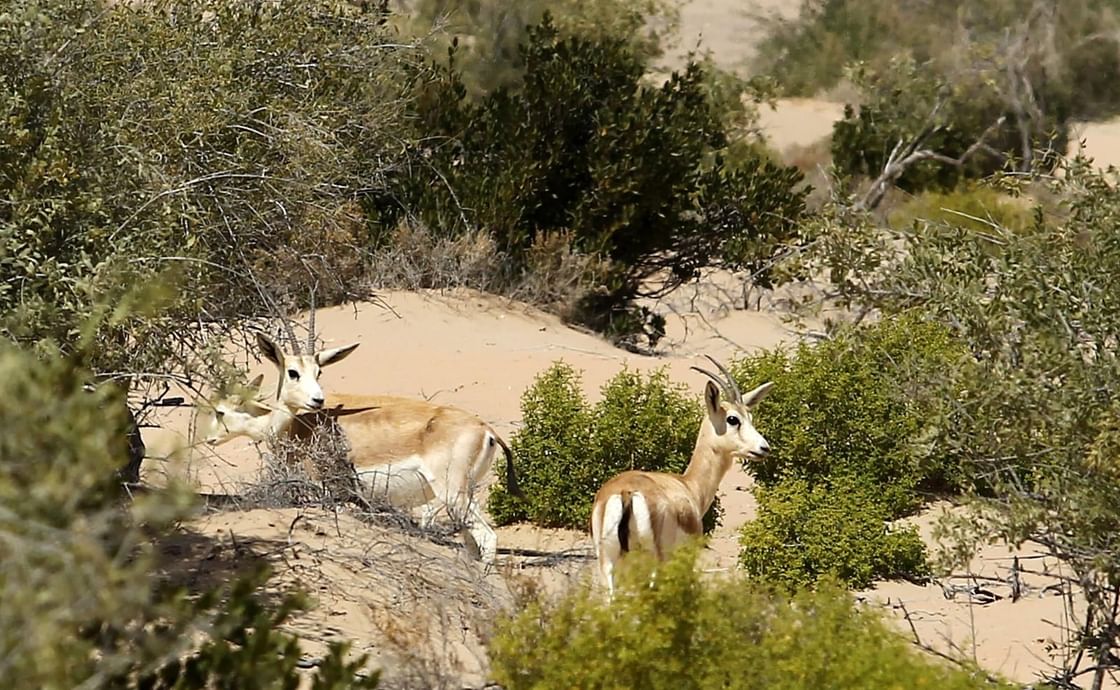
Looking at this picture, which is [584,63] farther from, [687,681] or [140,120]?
[687,681]

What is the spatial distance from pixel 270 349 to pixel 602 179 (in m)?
8.58

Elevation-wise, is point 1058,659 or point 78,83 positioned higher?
point 78,83

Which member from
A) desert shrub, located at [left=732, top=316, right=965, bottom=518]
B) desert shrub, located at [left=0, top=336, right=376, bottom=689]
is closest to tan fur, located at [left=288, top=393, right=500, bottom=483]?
desert shrub, located at [left=732, top=316, right=965, bottom=518]

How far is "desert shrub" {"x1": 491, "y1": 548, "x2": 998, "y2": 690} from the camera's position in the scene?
553 cm

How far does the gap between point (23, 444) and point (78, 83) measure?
4683 mm

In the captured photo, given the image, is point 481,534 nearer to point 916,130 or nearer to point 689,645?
point 689,645

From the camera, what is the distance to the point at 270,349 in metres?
10.2

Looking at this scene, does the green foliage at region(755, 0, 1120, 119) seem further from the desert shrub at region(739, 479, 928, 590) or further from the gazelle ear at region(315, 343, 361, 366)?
the gazelle ear at region(315, 343, 361, 366)

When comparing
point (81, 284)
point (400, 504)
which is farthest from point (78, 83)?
point (400, 504)

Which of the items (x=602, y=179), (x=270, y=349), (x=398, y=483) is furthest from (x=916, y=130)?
(x=270, y=349)

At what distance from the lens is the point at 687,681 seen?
5691 millimetres

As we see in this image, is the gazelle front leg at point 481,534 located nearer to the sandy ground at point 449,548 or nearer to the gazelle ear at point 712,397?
the sandy ground at point 449,548

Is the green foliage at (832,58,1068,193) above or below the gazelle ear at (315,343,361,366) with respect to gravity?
below

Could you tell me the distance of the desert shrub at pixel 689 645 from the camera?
5527 mm
